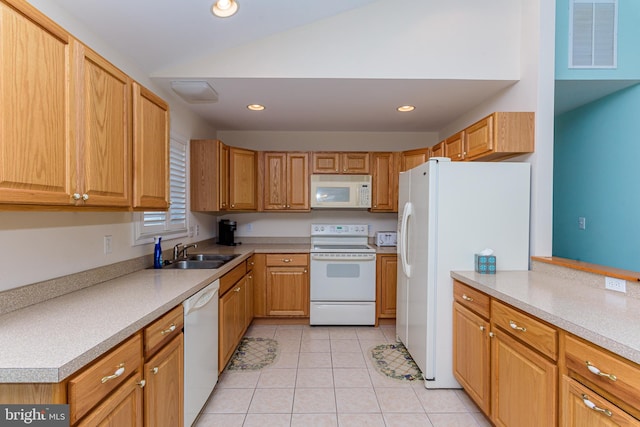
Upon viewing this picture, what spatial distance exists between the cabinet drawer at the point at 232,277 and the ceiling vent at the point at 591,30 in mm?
3183

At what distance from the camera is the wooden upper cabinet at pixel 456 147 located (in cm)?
270

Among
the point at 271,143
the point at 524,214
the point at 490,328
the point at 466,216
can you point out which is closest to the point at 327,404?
the point at 490,328

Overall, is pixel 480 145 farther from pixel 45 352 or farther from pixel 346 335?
pixel 45 352

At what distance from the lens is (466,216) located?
226 centimetres

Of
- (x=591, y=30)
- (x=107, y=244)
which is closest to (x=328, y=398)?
(x=107, y=244)

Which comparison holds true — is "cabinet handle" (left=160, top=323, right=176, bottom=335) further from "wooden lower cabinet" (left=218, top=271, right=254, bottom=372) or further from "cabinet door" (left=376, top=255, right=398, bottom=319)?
"cabinet door" (left=376, top=255, right=398, bottom=319)

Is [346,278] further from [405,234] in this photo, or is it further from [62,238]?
[62,238]

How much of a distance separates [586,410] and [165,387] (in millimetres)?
1733

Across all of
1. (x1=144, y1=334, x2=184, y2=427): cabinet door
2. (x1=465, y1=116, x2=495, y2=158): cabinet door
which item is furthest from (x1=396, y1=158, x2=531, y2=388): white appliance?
(x1=144, y1=334, x2=184, y2=427): cabinet door

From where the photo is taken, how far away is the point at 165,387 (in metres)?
1.47

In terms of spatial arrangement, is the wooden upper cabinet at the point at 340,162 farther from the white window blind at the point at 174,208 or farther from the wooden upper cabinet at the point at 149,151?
the wooden upper cabinet at the point at 149,151

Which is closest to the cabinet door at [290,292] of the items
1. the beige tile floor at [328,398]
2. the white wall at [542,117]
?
the beige tile floor at [328,398]

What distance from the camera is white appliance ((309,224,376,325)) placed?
3482 millimetres

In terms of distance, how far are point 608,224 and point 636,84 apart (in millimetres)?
1309
